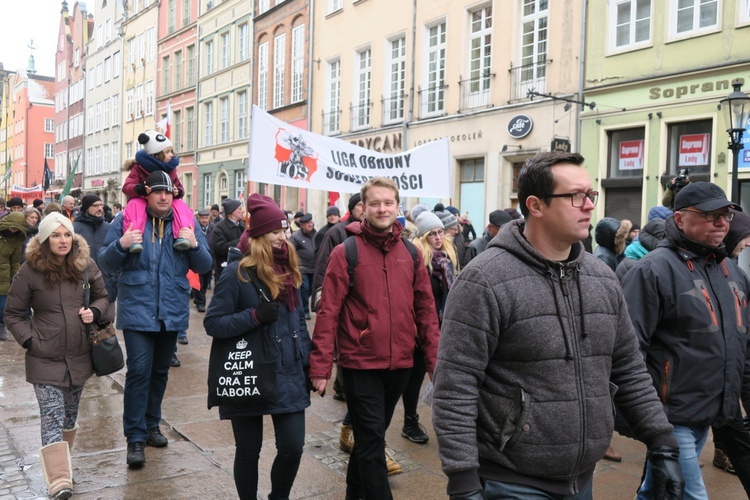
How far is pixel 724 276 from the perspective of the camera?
345 centimetres

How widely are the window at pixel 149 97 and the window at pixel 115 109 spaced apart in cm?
560

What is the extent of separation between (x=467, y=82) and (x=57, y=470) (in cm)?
1616

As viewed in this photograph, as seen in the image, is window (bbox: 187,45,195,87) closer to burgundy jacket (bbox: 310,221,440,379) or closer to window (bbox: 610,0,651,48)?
window (bbox: 610,0,651,48)

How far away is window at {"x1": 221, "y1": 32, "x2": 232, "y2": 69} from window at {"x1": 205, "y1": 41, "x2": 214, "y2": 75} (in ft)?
4.24

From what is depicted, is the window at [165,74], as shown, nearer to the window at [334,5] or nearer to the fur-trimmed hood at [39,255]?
the window at [334,5]

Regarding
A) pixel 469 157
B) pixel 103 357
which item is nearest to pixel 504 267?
pixel 103 357

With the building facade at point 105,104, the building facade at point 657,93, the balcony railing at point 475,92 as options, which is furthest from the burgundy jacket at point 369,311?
the building facade at point 105,104

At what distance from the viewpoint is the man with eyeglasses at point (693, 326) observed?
323 centimetres

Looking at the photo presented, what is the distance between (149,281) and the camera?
467cm

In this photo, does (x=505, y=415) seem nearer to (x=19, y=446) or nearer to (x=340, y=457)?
(x=340, y=457)

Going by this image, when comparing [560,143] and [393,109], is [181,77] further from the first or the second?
[560,143]

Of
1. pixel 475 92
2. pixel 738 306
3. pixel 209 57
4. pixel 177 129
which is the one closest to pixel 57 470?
pixel 738 306

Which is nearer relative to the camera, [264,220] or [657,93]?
[264,220]

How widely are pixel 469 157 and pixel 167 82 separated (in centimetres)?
2705
